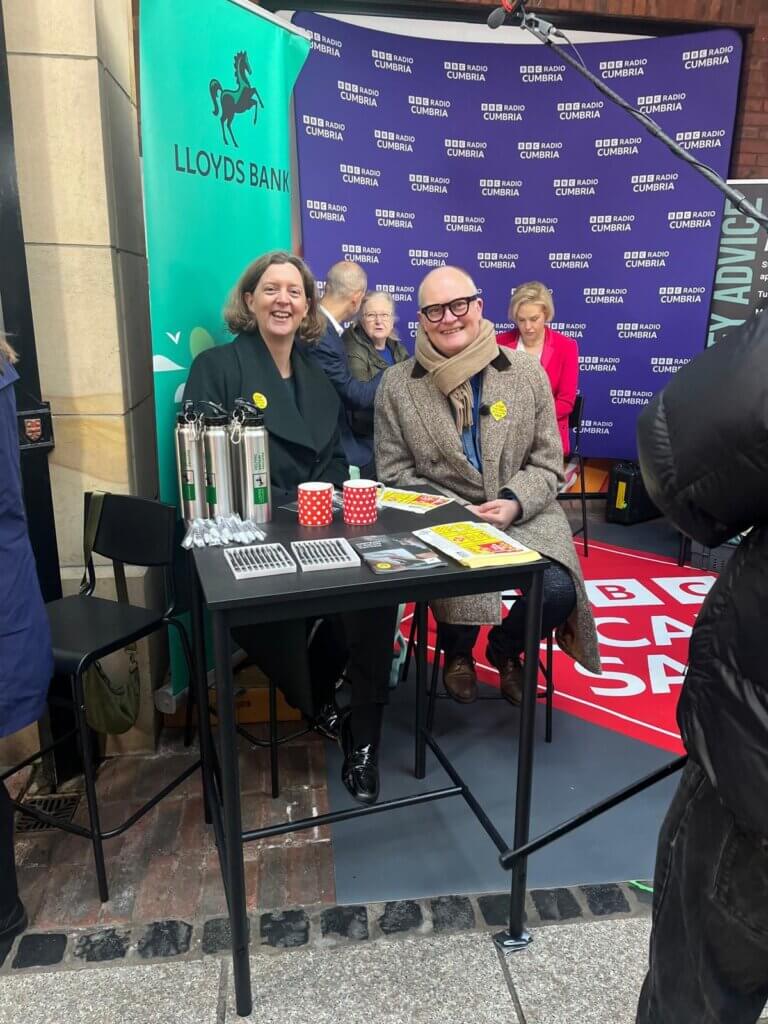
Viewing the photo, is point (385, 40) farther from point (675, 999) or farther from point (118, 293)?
point (675, 999)

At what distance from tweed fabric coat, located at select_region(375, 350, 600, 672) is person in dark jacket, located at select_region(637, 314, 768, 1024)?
4.29 ft

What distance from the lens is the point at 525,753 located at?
157 centimetres

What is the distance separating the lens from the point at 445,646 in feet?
8.49

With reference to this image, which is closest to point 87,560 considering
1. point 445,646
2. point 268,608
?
point 268,608

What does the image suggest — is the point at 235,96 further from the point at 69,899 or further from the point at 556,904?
the point at 556,904

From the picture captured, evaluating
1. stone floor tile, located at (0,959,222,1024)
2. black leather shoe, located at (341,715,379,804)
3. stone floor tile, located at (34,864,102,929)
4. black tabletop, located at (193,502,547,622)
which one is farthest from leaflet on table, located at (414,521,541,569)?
stone floor tile, located at (34,864,102,929)

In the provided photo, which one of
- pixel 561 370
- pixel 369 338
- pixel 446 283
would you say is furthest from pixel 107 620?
pixel 561 370

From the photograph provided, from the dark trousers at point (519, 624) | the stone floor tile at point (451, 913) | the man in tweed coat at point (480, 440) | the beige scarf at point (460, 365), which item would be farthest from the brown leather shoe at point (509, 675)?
the stone floor tile at point (451, 913)

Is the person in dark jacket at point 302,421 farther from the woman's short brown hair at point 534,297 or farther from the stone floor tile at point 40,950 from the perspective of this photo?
the woman's short brown hair at point 534,297

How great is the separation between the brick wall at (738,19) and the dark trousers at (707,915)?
4.84 m

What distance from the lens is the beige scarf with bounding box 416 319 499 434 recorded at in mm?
2250

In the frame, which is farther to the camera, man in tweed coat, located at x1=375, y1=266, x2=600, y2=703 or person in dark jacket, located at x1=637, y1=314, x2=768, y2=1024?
man in tweed coat, located at x1=375, y1=266, x2=600, y2=703

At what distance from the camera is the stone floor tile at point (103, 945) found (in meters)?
1.54

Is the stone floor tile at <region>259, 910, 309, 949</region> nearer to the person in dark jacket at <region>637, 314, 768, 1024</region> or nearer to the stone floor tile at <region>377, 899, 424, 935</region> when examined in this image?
the stone floor tile at <region>377, 899, 424, 935</region>
